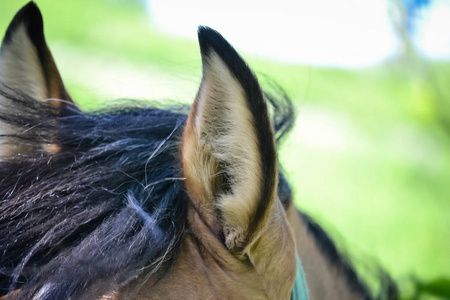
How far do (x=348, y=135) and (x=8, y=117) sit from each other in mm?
4817

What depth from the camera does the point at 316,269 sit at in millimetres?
1275

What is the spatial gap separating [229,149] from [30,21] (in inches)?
23.1

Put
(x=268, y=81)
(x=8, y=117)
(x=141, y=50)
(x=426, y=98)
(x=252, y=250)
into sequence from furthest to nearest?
(x=141, y=50)
(x=426, y=98)
(x=268, y=81)
(x=8, y=117)
(x=252, y=250)

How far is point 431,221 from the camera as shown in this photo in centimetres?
383

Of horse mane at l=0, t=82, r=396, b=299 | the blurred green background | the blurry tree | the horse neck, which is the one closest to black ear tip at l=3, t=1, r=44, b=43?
horse mane at l=0, t=82, r=396, b=299

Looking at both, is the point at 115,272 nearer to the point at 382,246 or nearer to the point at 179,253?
the point at 179,253

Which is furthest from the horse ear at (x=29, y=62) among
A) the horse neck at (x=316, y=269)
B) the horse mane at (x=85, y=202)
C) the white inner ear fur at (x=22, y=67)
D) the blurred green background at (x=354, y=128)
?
the horse neck at (x=316, y=269)

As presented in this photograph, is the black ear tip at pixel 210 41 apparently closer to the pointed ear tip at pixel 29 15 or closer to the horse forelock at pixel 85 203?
the horse forelock at pixel 85 203

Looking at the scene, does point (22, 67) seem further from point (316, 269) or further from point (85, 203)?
point (316, 269)

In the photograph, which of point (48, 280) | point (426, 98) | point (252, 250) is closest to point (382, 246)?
point (426, 98)

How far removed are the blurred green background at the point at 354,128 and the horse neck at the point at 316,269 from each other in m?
0.14

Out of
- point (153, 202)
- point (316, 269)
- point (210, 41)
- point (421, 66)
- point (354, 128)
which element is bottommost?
point (354, 128)

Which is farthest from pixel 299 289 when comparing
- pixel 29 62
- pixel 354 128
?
pixel 354 128

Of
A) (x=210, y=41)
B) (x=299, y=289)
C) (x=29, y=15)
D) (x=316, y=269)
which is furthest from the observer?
(x=316, y=269)
